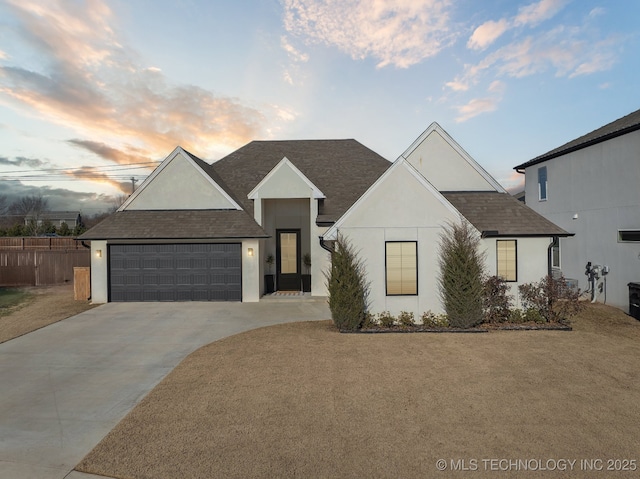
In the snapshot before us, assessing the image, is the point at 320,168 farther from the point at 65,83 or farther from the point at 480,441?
the point at 480,441

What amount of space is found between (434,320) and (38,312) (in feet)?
49.1

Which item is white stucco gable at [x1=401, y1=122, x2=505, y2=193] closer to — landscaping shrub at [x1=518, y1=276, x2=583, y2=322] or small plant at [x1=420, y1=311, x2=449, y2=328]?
landscaping shrub at [x1=518, y1=276, x2=583, y2=322]

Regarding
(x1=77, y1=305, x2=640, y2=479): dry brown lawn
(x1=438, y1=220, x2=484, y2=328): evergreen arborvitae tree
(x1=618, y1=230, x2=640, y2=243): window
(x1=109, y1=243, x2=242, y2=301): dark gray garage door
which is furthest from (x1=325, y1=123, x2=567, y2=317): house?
(x1=618, y1=230, x2=640, y2=243): window

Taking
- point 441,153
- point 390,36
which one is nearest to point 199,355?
point 441,153

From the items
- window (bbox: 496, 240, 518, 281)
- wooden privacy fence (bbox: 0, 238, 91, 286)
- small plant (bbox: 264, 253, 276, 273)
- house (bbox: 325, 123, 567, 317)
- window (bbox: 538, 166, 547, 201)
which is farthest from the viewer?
wooden privacy fence (bbox: 0, 238, 91, 286)

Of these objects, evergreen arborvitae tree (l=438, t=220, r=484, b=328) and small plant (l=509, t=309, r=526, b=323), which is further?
small plant (l=509, t=309, r=526, b=323)

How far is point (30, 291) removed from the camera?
1816cm

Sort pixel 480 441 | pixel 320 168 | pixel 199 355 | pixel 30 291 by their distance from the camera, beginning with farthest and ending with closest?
pixel 320 168 → pixel 30 291 → pixel 199 355 → pixel 480 441

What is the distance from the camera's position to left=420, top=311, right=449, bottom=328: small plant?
1020 cm

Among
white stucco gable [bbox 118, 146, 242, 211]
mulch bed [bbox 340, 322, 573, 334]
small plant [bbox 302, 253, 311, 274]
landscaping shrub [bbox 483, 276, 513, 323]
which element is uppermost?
white stucco gable [bbox 118, 146, 242, 211]

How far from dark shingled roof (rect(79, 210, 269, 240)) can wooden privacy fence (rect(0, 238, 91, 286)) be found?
750cm

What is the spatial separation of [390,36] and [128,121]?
15320 mm

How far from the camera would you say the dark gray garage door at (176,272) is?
14.7 meters

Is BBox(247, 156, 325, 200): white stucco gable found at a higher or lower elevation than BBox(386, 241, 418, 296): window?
higher
